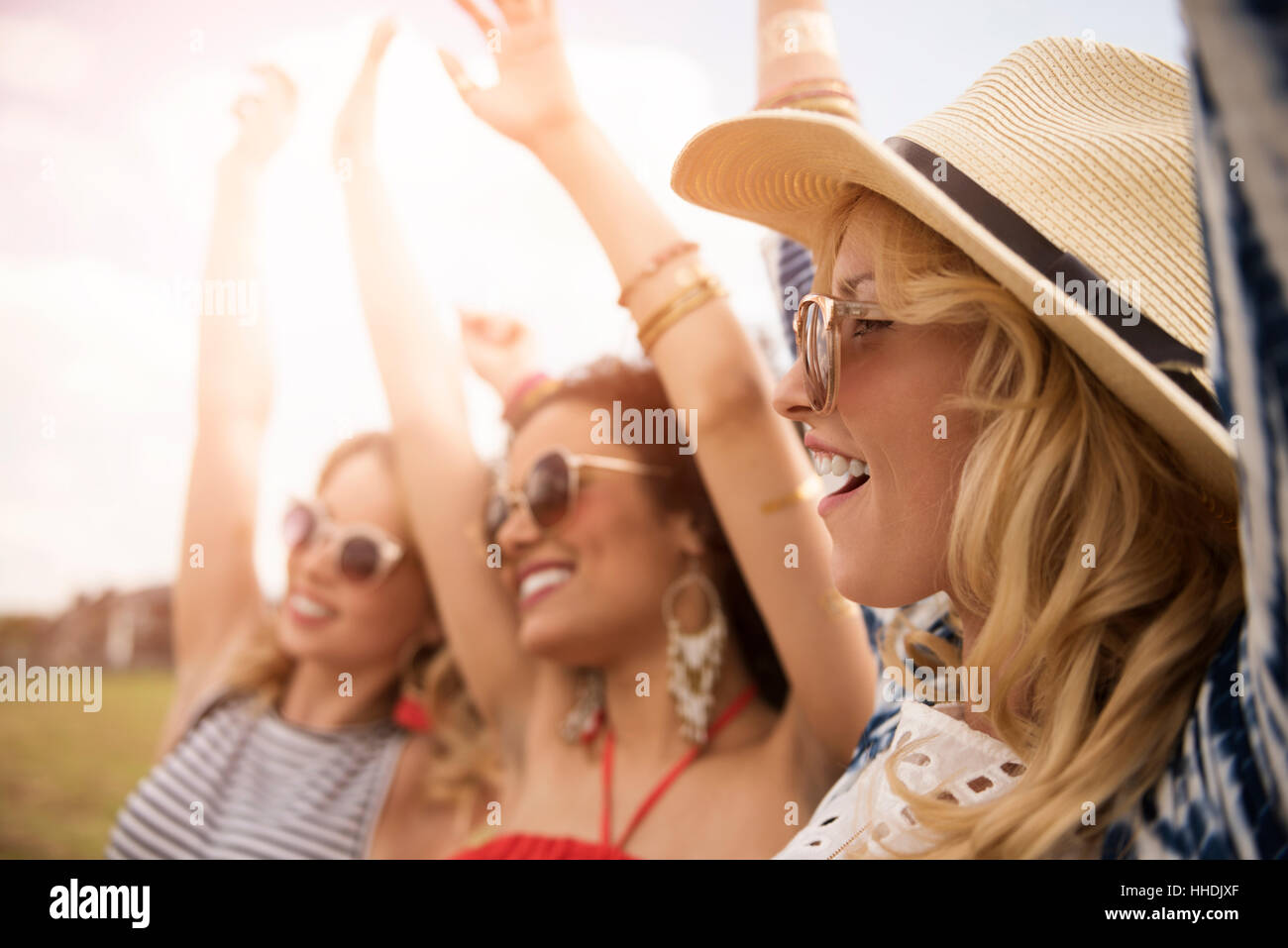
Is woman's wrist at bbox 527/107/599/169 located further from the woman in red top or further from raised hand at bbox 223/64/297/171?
raised hand at bbox 223/64/297/171

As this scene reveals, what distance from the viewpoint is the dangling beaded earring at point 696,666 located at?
6.33 ft

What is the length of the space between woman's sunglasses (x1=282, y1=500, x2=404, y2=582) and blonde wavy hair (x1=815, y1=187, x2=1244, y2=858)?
1793mm

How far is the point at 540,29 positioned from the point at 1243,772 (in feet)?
5.39

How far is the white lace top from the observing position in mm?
982

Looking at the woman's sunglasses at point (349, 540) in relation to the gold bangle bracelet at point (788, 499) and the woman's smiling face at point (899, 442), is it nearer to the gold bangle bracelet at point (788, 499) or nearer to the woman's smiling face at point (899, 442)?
the gold bangle bracelet at point (788, 499)

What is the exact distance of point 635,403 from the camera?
89.5 inches

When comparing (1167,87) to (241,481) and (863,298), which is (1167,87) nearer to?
(863,298)

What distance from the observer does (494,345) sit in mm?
2654

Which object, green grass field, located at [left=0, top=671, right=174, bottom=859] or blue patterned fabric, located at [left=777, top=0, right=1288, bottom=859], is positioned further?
green grass field, located at [left=0, top=671, right=174, bottom=859]

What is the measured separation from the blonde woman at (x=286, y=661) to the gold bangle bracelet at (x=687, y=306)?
1238mm

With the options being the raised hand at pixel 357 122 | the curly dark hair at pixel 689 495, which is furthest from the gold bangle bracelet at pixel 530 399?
the raised hand at pixel 357 122

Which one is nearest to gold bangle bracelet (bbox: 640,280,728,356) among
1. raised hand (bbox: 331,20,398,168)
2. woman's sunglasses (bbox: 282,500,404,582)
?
woman's sunglasses (bbox: 282,500,404,582)

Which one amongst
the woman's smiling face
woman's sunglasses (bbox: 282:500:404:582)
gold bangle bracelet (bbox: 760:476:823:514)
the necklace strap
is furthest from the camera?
woman's sunglasses (bbox: 282:500:404:582)
